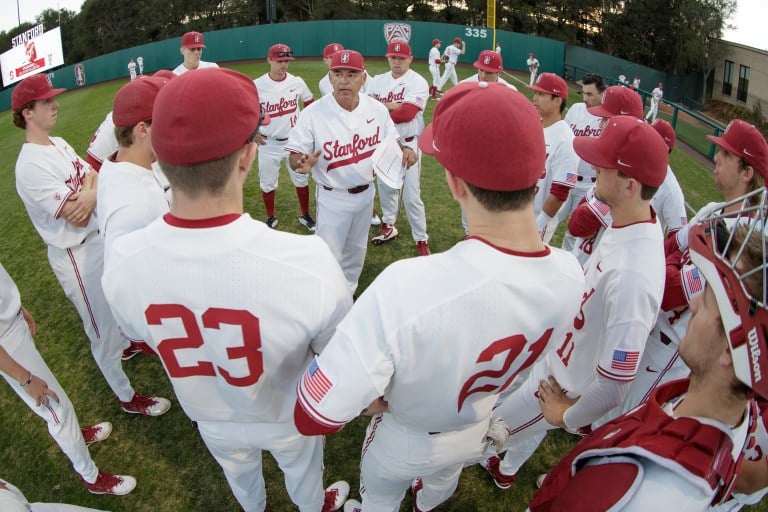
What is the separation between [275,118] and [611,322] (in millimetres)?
6293

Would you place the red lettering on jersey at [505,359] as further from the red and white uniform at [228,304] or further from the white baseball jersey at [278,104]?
the white baseball jersey at [278,104]

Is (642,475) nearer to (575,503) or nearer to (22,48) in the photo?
(575,503)

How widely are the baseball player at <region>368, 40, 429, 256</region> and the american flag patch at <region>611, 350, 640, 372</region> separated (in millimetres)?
4063

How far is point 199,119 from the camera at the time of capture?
64.0 inches

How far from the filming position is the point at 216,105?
5.41 feet

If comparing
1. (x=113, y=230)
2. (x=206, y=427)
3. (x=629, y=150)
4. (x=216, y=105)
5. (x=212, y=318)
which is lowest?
(x=206, y=427)

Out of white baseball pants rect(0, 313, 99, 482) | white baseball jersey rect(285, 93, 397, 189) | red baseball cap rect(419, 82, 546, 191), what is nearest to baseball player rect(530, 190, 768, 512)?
red baseball cap rect(419, 82, 546, 191)

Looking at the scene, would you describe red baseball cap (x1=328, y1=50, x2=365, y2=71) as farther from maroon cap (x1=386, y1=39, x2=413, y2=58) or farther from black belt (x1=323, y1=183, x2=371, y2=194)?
maroon cap (x1=386, y1=39, x2=413, y2=58)

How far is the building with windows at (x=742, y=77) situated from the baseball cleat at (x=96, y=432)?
130ft

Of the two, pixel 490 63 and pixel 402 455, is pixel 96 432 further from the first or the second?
pixel 490 63

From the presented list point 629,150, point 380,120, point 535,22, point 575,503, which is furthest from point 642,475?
point 535,22

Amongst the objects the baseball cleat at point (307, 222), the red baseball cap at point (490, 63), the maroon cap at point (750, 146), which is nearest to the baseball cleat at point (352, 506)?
the maroon cap at point (750, 146)

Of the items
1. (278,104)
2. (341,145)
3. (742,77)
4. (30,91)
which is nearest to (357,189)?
(341,145)

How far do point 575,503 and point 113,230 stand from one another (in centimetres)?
230
